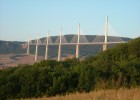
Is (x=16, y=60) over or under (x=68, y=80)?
under

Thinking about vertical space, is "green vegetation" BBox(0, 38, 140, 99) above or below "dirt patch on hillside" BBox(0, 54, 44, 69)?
above

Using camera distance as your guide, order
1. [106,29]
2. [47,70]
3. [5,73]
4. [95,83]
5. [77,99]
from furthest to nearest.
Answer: [106,29], [5,73], [47,70], [95,83], [77,99]

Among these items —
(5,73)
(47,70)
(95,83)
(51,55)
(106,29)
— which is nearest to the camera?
(95,83)

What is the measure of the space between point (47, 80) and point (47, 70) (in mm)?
805

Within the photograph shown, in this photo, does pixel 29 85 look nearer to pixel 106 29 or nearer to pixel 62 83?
pixel 62 83

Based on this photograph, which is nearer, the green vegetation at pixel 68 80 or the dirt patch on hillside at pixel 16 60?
the green vegetation at pixel 68 80

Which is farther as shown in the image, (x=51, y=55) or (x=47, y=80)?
(x=51, y=55)

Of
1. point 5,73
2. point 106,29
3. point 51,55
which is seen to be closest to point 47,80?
point 5,73

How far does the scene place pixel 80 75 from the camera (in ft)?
40.4

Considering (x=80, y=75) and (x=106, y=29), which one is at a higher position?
(x=106, y=29)

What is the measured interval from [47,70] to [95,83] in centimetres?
214

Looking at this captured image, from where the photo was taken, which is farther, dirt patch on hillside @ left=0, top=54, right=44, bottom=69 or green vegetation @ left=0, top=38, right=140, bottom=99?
dirt patch on hillside @ left=0, top=54, right=44, bottom=69

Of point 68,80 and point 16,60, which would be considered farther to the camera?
point 16,60

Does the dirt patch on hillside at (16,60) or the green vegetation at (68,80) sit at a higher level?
the green vegetation at (68,80)
